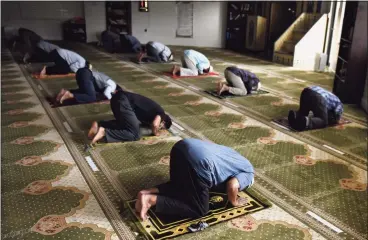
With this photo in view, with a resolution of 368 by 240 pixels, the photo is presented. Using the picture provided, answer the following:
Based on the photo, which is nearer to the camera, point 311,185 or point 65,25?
point 311,185

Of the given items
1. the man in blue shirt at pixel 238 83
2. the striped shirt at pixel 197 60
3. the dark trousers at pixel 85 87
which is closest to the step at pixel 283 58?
the striped shirt at pixel 197 60

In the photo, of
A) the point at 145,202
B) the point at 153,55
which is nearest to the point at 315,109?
the point at 145,202

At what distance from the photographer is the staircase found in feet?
29.4

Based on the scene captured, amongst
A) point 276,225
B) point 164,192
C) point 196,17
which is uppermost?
point 196,17

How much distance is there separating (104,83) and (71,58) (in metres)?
1.80

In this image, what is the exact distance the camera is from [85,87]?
483 centimetres

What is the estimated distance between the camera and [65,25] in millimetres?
12789

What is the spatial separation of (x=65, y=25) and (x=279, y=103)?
9.92 meters

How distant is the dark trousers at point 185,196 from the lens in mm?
2201

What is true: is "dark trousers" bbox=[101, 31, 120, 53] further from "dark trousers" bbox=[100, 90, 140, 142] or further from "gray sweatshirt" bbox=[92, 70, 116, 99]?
"dark trousers" bbox=[100, 90, 140, 142]

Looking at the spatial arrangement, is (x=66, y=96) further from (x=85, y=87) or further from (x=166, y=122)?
(x=166, y=122)

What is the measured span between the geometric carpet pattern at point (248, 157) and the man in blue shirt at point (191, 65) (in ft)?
3.62

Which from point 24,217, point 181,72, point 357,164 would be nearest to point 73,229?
point 24,217

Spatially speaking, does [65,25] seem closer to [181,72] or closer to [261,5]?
[261,5]
